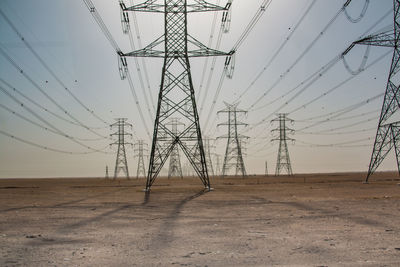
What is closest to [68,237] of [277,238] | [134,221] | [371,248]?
[134,221]

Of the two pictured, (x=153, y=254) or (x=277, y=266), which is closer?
(x=277, y=266)

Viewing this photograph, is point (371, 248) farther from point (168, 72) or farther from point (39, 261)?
point (168, 72)

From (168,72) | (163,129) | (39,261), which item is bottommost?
(39,261)

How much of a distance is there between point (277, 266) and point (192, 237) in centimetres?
312

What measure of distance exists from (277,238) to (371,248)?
203 centimetres

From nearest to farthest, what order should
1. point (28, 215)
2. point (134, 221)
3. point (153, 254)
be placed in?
point (153, 254) < point (134, 221) < point (28, 215)

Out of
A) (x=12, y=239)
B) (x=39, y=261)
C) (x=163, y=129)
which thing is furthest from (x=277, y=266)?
(x=163, y=129)

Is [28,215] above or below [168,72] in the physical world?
below

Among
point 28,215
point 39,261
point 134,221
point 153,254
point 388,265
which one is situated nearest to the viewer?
point 388,265

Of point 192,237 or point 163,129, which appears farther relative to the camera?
point 163,129

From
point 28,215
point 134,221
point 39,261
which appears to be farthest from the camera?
point 28,215

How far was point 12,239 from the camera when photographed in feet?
29.2

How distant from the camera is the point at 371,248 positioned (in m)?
7.46

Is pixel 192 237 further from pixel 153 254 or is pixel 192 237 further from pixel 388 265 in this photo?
pixel 388 265
